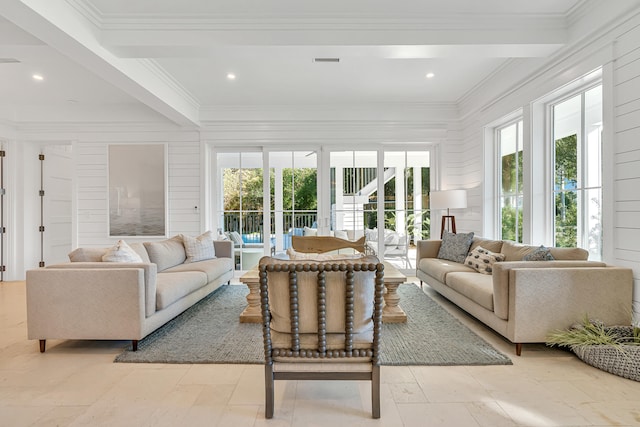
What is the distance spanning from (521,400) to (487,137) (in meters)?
3.91

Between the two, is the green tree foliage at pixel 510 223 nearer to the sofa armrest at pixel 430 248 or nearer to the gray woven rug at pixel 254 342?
the sofa armrest at pixel 430 248

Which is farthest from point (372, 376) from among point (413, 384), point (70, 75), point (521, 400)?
point (70, 75)

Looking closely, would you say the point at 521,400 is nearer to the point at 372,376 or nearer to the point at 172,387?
the point at 372,376

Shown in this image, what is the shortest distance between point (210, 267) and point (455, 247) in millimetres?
3144

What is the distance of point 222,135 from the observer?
233 inches

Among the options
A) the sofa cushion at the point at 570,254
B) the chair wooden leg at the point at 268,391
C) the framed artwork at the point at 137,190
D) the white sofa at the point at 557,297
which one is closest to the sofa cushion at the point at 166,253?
the framed artwork at the point at 137,190

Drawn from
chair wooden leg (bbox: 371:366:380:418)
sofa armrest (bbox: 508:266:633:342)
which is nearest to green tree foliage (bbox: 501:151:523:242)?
sofa armrest (bbox: 508:266:633:342)

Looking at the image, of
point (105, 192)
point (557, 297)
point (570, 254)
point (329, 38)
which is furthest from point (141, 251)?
point (570, 254)

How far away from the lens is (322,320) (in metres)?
1.85

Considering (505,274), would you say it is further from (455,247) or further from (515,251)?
(455,247)

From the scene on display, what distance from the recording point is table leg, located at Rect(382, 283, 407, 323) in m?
3.53

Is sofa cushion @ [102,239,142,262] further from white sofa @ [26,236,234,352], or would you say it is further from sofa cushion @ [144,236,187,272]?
sofa cushion @ [144,236,187,272]

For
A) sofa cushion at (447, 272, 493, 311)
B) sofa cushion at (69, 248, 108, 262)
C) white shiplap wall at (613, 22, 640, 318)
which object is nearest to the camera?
white shiplap wall at (613, 22, 640, 318)

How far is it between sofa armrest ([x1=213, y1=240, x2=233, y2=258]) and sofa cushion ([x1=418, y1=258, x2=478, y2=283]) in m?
2.76
